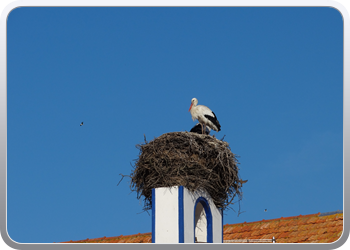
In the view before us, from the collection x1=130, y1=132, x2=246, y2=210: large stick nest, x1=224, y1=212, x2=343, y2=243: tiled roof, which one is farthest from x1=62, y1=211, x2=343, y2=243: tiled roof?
x1=130, y1=132, x2=246, y2=210: large stick nest

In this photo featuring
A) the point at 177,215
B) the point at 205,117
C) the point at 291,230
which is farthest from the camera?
the point at 205,117

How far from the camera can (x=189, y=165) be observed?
9.58 metres

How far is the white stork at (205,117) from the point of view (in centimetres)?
1221

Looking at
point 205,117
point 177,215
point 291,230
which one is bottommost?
point 177,215

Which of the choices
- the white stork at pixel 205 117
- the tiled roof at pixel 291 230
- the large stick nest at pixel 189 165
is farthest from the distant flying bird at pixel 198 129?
the tiled roof at pixel 291 230

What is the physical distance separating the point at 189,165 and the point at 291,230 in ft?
11.9

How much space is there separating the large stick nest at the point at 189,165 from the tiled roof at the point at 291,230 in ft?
7.08

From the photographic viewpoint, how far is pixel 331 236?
419 inches

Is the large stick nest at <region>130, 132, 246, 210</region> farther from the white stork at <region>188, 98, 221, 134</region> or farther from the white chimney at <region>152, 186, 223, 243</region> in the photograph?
the white stork at <region>188, 98, 221, 134</region>

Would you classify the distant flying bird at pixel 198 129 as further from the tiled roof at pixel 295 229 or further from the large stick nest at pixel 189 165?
the tiled roof at pixel 295 229

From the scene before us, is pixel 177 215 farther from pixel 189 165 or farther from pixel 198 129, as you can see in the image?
pixel 198 129

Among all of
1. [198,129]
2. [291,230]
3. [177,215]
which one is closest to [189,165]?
[177,215]

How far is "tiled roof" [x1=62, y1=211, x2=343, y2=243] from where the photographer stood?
35.9 ft

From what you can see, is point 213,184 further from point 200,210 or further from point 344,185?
point 344,185
